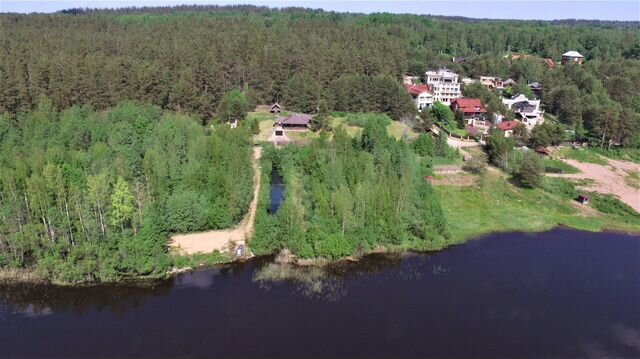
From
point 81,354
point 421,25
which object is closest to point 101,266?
point 81,354

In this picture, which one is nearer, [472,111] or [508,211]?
[508,211]

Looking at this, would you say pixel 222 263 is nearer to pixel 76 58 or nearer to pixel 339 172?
pixel 339 172

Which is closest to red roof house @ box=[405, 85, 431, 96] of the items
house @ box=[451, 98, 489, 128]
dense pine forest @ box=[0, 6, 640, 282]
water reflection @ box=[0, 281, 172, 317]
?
dense pine forest @ box=[0, 6, 640, 282]

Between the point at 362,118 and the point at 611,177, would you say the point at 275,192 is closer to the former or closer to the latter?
the point at 362,118

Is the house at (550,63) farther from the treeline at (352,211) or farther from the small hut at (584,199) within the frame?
the treeline at (352,211)

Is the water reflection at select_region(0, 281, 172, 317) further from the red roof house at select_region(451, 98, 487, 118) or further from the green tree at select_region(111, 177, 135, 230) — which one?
the red roof house at select_region(451, 98, 487, 118)

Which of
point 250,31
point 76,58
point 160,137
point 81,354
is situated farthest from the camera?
point 250,31

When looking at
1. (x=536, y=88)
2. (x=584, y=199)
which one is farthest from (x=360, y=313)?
(x=536, y=88)
